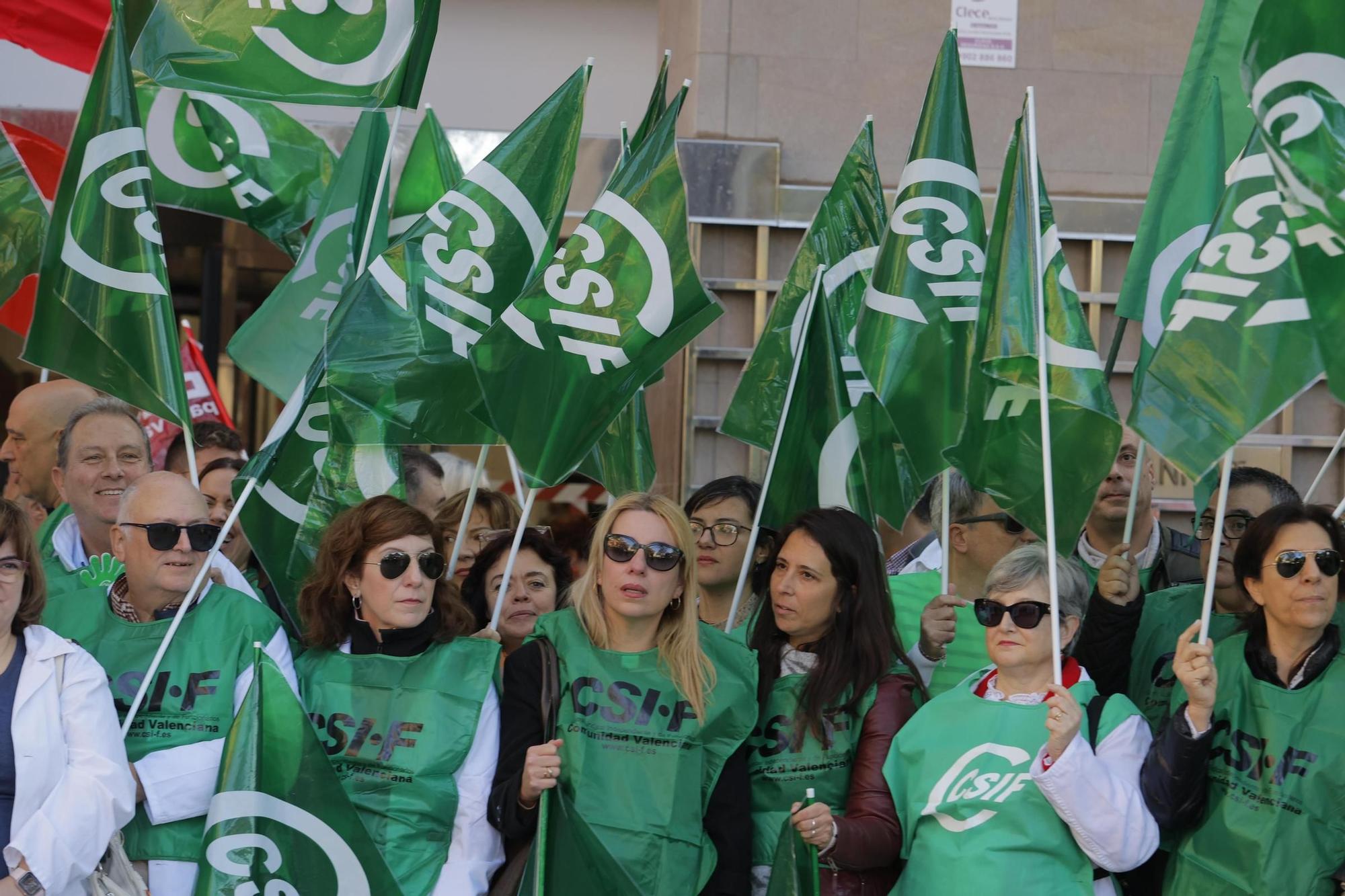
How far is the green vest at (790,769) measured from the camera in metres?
4.49

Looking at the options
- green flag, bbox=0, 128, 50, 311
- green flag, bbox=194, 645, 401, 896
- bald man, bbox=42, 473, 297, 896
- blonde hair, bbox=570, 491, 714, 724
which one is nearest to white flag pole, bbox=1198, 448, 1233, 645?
blonde hair, bbox=570, 491, 714, 724

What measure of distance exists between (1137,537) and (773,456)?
4.23 ft

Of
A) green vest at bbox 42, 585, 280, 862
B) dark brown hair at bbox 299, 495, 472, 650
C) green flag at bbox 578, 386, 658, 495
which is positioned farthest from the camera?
green flag at bbox 578, 386, 658, 495

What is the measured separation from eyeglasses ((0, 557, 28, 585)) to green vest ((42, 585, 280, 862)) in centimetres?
45

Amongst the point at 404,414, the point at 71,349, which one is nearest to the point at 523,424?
the point at 404,414

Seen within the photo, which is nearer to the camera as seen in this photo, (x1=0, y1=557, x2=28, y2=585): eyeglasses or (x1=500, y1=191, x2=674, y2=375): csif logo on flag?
(x1=0, y1=557, x2=28, y2=585): eyeglasses

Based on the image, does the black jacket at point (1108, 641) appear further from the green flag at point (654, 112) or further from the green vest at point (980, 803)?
the green flag at point (654, 112)

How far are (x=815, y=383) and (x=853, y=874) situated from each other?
1.80 meters

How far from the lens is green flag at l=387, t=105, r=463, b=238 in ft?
21.6

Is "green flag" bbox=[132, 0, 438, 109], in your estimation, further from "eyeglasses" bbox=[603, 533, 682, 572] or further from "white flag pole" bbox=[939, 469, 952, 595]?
"white flag pole" bbox=[939, 469, 952, 595]

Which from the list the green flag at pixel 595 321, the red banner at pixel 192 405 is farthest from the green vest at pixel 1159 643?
the red banner at pixel 192 405

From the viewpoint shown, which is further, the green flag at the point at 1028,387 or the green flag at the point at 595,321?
the green flag at the point at 595,321

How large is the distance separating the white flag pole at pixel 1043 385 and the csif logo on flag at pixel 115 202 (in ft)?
8.57

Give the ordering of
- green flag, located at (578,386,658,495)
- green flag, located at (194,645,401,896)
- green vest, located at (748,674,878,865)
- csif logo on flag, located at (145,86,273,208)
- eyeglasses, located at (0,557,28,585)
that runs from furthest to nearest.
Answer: csif logo on flag, located at (145,86,273,208), green flag, located at (578,386,658,495), green vest, located at (748,674,878,865), green flag, located at (194,645,401,896), eyeglasses, located at (0,557,28,585)
